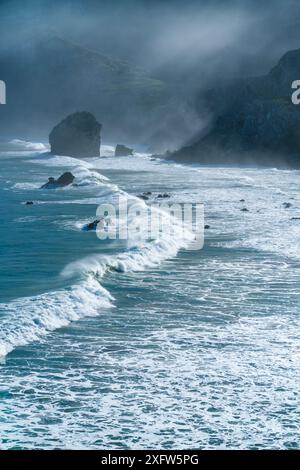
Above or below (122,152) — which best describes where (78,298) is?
below

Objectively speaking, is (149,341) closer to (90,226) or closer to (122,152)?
(90,226)

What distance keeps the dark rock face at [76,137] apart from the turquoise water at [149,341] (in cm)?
9376

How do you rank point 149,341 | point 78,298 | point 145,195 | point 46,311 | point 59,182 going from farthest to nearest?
point 59,182
point 145,195
point 78,298
point 46,311
point 149,341

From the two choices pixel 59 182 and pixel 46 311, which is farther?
pixel 59 182

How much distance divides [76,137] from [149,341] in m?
116

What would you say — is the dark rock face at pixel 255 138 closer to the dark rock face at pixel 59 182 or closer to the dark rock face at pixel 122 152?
the dark rock face at pixel 122 152

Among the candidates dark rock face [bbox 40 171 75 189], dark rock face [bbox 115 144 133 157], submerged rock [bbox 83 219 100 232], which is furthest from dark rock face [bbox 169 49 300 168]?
submerged rock [bbox 83 219 100 232]

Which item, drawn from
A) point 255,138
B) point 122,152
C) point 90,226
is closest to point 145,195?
point 90,226

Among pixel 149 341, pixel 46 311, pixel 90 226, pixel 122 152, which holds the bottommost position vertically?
pixel 149 341

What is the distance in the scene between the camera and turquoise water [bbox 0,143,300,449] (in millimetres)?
15656

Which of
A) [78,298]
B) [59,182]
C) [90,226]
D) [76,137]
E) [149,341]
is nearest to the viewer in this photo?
[149,341]

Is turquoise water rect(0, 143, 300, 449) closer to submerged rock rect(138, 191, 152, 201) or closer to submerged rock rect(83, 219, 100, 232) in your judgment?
submerged rock rect(83, 219, 100, 232)

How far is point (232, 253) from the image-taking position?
112 ft

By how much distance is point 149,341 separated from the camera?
68.5 feet
